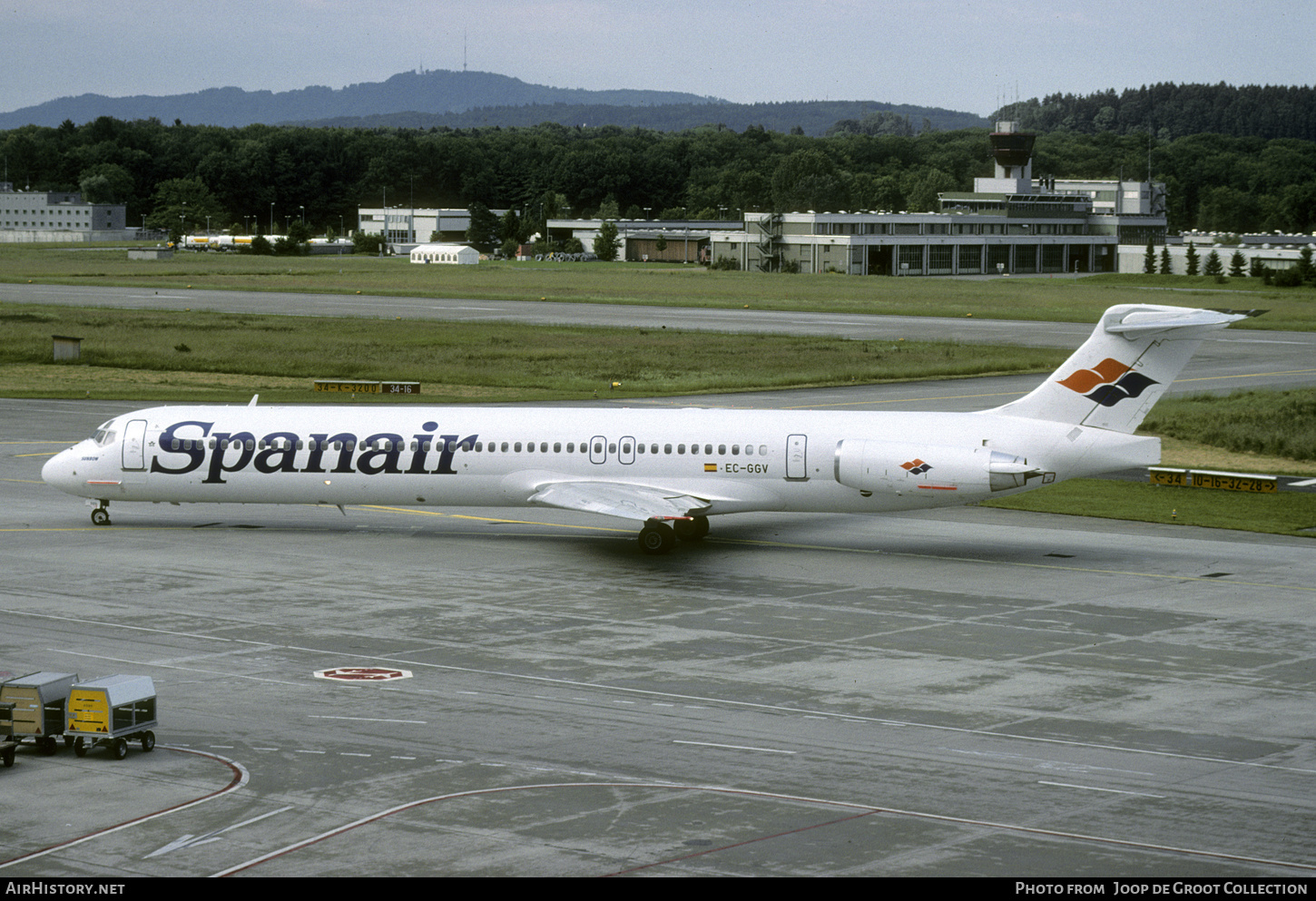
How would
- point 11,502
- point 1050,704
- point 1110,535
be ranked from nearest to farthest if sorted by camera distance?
point 1050,704 → point 1110,535 → point 11,502

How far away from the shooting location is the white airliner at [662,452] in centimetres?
3769

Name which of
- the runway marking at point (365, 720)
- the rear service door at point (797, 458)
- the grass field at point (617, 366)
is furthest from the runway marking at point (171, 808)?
the grass field at point (617, 366)

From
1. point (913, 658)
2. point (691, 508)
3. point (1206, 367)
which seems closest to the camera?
point (913, 658)

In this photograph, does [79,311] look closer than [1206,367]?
No

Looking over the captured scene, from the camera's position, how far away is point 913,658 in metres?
29.2

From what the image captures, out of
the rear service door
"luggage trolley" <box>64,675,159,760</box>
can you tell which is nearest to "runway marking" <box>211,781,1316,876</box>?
"luggage trolley" <box>64,675,159,760</box>

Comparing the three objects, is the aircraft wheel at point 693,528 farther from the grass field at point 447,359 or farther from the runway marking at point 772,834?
the grass field at point 447,359

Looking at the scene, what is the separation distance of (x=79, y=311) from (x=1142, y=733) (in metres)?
108

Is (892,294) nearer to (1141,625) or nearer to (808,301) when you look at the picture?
(808,301)

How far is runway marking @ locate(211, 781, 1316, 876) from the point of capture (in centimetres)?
1839

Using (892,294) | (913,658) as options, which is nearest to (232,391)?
(913,658)

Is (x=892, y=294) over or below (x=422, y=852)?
over

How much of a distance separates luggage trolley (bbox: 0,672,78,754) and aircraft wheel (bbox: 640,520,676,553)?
18.9 metres

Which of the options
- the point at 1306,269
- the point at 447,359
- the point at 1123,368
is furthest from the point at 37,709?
the point at 1306,269
